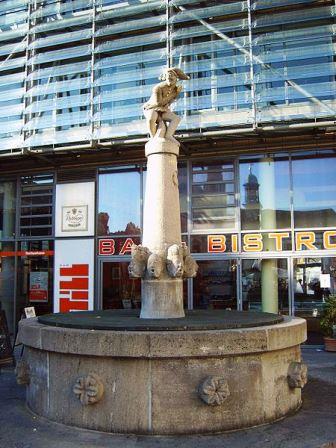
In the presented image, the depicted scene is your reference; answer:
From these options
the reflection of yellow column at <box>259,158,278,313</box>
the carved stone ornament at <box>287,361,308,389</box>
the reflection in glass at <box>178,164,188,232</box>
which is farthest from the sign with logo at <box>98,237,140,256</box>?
the carved stone ornament at <box>287,361,308,389</box>

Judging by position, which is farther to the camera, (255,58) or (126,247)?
(126,247)

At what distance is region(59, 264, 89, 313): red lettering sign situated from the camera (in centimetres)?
1539

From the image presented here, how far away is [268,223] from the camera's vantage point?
46.6ft

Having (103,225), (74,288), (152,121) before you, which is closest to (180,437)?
(152,121)

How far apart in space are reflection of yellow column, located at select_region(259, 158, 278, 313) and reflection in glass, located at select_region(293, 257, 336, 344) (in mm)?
592

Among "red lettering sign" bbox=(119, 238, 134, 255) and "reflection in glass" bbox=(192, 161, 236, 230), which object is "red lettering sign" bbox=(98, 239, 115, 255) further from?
"reflection in glass" bbox=(192, 161, 236, 230)

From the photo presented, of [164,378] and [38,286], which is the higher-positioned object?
[38,286]

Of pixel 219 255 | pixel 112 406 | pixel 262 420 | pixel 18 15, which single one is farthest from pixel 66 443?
pixel 18 15

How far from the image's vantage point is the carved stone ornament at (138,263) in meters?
7.47

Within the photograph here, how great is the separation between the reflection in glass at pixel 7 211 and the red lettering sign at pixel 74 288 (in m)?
2.53

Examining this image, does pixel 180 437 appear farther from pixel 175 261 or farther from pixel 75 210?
pixel 75 210

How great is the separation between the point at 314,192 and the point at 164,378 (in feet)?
31.3

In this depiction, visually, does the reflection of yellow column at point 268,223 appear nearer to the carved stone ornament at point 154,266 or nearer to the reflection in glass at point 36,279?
the reflection in glass at point 36,279

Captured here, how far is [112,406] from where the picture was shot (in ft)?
19.4
